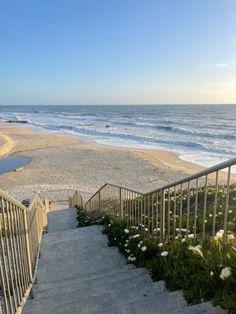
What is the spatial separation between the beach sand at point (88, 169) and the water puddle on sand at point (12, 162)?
1.94 ft

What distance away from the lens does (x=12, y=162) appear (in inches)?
1014

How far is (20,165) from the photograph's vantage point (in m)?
24.5

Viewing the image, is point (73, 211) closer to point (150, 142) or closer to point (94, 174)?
point (94, 174)

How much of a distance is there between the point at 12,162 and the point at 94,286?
23.4m

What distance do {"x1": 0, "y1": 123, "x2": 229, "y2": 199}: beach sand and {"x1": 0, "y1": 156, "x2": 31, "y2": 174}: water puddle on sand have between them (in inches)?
23.3

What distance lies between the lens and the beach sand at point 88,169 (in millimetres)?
18766

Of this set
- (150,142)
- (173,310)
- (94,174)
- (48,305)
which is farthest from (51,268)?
(150,142)

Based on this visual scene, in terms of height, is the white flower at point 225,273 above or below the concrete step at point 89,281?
above

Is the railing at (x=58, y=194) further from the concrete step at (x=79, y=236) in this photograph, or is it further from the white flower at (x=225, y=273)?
the white flower at (x=225, y=273)

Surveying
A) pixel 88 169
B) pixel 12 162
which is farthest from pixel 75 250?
pixel 12 162

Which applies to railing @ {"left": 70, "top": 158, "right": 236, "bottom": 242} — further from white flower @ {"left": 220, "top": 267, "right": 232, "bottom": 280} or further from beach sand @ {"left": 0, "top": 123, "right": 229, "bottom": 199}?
beach sand @ {"left": 0, "top": 123, "right": 229, "bottom": 199}

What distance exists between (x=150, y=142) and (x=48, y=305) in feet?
114

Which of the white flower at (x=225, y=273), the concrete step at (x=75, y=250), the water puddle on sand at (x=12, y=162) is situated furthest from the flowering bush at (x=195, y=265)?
the water puddle on sand at (x=12, y=162)

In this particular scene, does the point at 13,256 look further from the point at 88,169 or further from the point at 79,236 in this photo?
the point at 88,169
